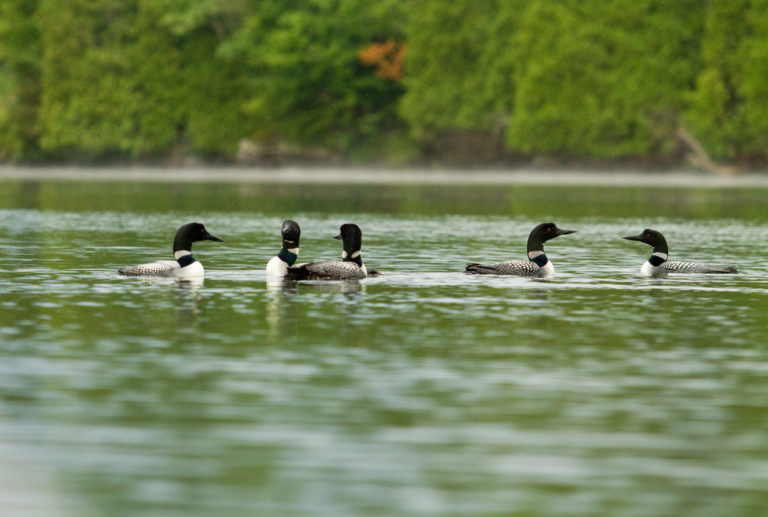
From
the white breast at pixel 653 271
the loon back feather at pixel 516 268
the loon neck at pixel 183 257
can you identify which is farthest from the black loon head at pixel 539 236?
the loon neck at pixel 183 257

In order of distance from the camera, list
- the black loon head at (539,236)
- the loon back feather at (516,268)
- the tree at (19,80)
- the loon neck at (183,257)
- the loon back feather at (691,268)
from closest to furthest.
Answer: the loon neck at (183,257), the black loon head at (539,236), the loon back feather at (516,268), the loon back feather at (691,268), the tree at (19,80)

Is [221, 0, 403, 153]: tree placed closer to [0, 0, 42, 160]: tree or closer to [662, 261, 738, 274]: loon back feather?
[0, 0, 42, 160]: tree

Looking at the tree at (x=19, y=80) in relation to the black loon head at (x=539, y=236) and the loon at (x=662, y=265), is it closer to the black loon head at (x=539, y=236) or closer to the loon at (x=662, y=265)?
the loon at (x=662, y=265)

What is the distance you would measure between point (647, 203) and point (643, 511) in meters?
50.9

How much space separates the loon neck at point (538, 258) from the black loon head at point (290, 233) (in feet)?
12.6

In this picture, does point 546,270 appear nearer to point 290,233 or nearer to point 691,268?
point 691,268

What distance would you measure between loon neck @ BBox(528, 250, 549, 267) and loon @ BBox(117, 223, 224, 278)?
499cm

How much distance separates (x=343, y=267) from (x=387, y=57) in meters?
75.6

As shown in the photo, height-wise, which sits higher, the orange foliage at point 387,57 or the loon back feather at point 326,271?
the orange foliage at point 387,57

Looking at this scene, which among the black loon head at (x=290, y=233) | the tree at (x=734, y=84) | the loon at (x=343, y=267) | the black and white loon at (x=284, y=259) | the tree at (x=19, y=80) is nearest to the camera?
the black loon head at (x=290, y=233)

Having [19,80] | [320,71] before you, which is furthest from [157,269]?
[19,80]

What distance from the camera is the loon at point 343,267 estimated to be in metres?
24.7

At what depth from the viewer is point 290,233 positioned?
24.5 m

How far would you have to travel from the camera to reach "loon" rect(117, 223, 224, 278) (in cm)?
2475
